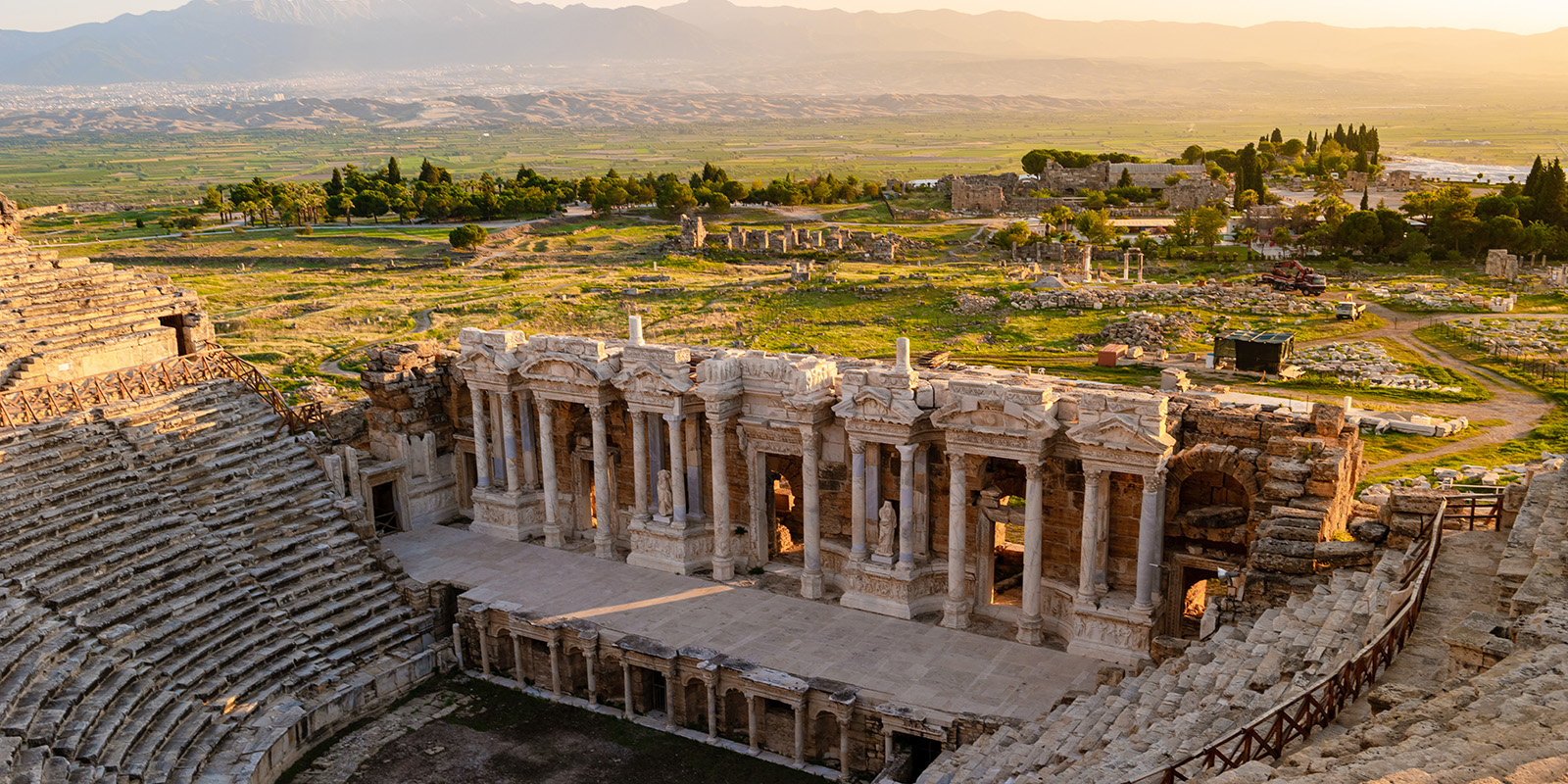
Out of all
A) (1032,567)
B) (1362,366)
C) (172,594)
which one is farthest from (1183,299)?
(172,594)

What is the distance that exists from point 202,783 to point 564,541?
1214cm

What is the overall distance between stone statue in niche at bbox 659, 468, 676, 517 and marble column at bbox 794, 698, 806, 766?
25.6 ft

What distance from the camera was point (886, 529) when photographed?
27.5m

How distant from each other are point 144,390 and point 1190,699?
25.0m

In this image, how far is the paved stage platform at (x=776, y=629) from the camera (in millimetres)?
23938

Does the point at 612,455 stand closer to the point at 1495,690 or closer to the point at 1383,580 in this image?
the point at 1383,580

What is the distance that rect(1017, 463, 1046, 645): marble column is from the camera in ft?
84.2

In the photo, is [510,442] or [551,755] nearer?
[551,755]

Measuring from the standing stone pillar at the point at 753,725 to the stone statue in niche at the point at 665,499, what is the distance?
703 cm

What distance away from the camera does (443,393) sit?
35.0m

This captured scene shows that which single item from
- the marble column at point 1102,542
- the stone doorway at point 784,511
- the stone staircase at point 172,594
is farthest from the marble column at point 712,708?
the marble column at point 1102,542

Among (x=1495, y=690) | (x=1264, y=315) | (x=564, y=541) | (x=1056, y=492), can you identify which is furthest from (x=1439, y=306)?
(x=1495, y=690)

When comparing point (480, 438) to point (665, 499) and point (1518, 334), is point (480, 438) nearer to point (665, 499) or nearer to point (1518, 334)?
point (665, 499)

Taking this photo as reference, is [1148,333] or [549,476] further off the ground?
[549,476]
